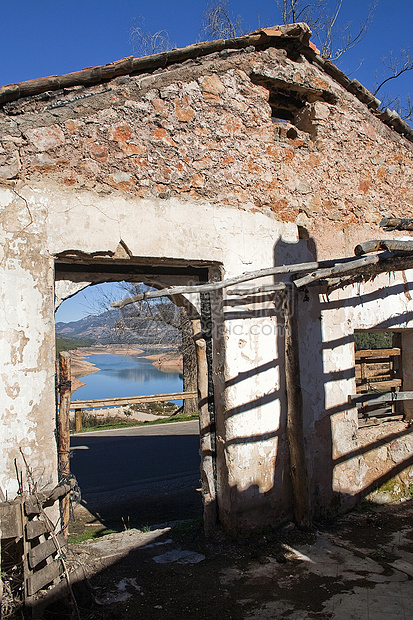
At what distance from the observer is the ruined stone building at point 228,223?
3510 mm

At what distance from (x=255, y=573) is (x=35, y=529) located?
1711mm

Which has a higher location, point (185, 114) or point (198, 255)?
point (185, 114)

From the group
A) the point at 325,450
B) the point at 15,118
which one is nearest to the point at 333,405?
the point at 325,450

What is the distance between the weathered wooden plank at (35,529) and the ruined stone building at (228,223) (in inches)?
14.7

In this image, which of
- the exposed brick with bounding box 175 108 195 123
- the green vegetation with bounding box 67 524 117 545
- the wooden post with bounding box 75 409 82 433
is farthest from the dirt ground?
the wooden post with bounding box 75 409 82 433

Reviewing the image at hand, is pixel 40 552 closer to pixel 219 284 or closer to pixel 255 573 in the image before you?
pixel 255 573

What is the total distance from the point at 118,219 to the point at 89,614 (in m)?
2.88

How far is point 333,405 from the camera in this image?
473cm

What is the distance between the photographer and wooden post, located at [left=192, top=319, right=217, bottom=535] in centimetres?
416

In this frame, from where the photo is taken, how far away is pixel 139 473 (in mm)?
7305

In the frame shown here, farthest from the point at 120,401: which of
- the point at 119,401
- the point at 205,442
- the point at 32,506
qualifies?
the point at 32,506

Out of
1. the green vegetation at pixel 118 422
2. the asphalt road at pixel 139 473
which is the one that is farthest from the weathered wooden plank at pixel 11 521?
the green vegetation at pixel 118 422

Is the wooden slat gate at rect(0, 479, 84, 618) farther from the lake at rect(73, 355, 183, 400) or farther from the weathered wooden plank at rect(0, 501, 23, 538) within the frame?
the lake at rect(73, 355, 183, 400)

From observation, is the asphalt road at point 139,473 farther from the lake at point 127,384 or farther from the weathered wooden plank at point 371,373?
the lake at point 127,384
